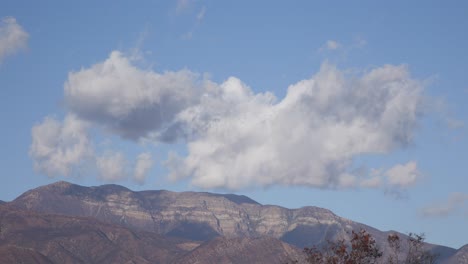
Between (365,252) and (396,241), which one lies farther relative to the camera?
(396,241)

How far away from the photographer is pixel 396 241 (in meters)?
92.8

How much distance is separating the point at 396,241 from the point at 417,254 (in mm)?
3169

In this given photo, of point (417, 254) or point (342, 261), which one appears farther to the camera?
point (417, 254)

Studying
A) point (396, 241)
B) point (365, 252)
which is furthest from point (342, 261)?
point (396, 241)

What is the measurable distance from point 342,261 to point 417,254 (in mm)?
12726

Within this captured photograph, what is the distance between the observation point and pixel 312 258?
92812 millimetres

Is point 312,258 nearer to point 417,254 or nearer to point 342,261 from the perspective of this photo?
point 342,261

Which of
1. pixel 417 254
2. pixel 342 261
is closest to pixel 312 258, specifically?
pixel 342 261

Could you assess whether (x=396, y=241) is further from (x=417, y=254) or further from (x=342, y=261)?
(x=342, y=261)

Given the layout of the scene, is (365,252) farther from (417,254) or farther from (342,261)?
(417,254)

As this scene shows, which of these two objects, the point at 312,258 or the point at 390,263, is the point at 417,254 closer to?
the point at 390,263

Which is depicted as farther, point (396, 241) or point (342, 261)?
point (396, 241)

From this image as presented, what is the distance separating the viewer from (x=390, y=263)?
290 ft

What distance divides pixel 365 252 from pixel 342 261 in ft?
10.3
